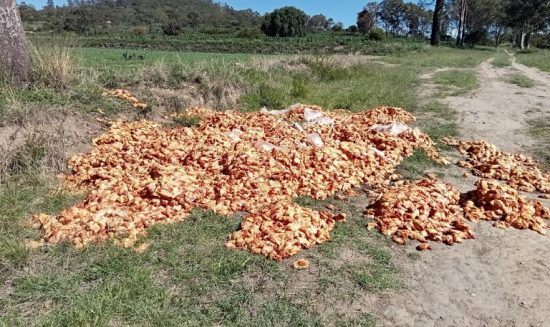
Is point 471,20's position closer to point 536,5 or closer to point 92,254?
point 536,5

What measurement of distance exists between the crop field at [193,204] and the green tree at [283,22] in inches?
2175

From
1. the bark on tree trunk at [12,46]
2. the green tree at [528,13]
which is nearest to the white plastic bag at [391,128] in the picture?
the bark on tree trunk at [12,46]

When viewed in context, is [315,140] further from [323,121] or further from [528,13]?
[528,13]

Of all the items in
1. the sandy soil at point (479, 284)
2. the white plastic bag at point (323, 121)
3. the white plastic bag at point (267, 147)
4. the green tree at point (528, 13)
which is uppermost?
the green tree at point (528, 13)

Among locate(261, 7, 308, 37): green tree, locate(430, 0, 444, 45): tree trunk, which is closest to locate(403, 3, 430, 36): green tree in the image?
locate(261, 7, 308, 37): green tree

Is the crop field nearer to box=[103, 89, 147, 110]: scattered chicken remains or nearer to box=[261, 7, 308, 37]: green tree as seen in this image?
box=[103, 89, 147, 110]: scattered chicken remains

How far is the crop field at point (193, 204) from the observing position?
10.0 ft

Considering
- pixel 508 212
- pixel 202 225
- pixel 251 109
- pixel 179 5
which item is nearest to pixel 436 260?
pixel 508 212

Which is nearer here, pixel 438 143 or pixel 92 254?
pixel 92 254

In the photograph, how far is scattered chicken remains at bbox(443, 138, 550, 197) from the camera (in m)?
5.26

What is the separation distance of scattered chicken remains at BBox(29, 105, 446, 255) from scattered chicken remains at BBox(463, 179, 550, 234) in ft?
3.97

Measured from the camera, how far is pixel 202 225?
13.5 feet

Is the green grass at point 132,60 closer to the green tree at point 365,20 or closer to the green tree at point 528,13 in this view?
the green tree at point 528,13

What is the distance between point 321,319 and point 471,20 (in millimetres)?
65007
